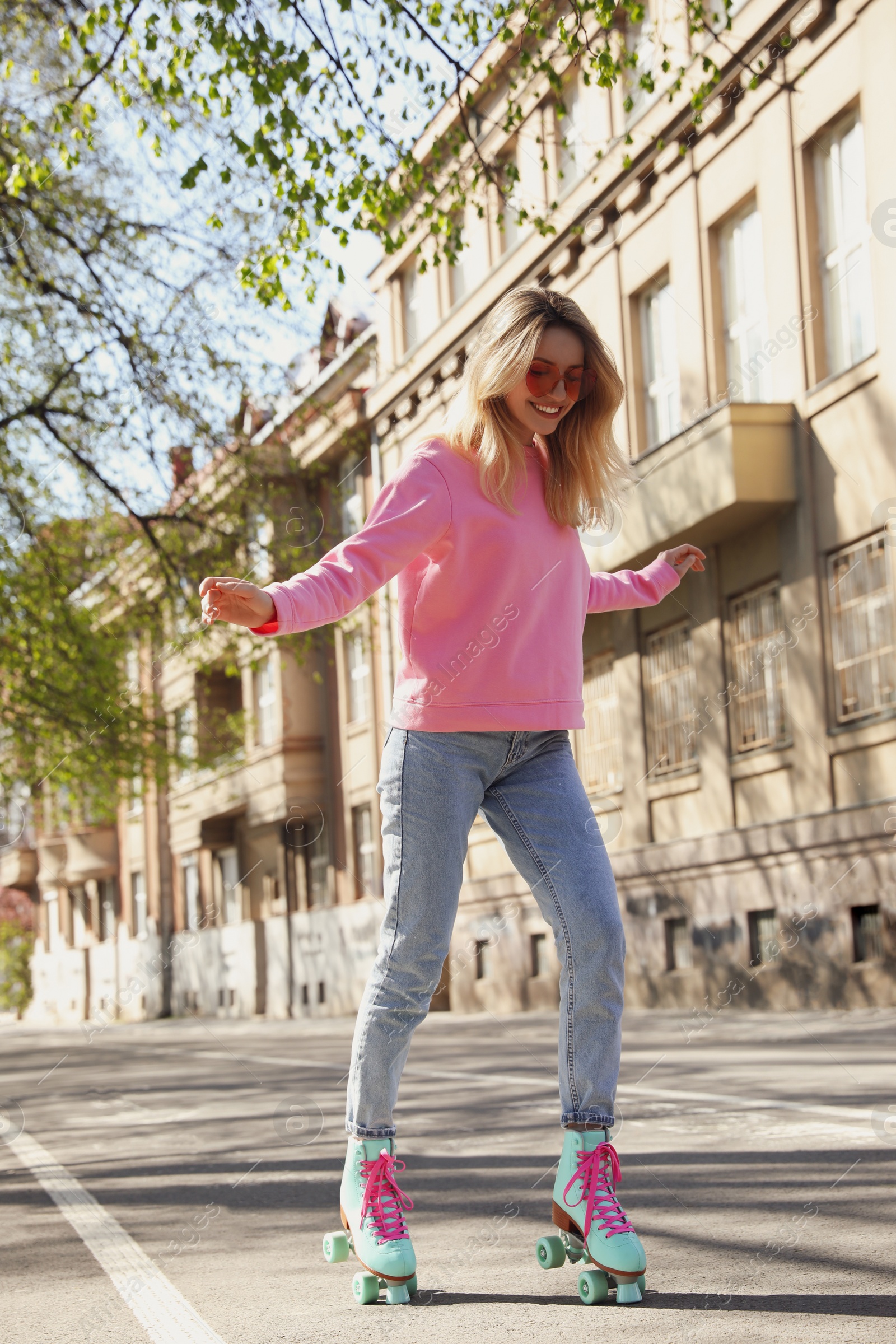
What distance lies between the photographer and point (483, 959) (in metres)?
22.8

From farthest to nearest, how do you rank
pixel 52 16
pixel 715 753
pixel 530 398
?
pixel 715 753 < pixel 52 16 < pixel 530 398

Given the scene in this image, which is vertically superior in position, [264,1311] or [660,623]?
[660,623]

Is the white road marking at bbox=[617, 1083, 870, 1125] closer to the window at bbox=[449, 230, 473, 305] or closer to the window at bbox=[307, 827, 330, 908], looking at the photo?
the window at bbox=[449, 230, 473, 305]

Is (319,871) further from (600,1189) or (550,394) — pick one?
(600,1189)

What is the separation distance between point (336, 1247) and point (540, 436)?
192 centimetres

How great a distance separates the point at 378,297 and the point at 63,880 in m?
26.3

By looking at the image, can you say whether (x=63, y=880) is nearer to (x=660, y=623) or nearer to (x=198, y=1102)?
(x=660, y=623)

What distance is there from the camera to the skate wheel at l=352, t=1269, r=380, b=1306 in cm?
332

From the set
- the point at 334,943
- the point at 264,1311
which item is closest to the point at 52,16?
the point at 264,1311

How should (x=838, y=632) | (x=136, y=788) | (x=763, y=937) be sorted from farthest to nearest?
(x=136, y=788) → (x=763, y=937) → (x=838, y=632)

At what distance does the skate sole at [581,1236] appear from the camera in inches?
123

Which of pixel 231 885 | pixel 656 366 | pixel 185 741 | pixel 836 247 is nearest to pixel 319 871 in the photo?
pixel 231 885

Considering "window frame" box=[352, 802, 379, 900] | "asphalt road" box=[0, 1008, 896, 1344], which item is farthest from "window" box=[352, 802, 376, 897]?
"asphalt road" box=[0, 1008, 896, 1344]

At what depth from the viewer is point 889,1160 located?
4836 millimetres
